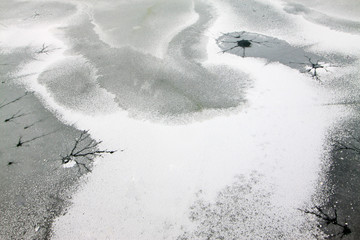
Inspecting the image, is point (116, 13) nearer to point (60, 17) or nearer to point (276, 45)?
point (60, 17)

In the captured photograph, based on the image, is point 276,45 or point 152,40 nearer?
point 276,45

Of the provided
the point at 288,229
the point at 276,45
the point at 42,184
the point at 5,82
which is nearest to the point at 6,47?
the point at 5,82

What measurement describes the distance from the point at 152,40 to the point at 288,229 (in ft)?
9.54

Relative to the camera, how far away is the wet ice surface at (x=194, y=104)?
2045 millimetres

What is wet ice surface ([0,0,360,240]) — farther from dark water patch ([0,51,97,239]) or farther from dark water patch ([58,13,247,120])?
dark water patch ([0,51,97,239])

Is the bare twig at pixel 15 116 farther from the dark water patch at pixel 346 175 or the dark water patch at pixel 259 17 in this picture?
the dark water patch at pixel 259 17

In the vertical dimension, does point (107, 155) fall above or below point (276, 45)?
below

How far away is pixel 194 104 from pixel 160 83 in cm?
53

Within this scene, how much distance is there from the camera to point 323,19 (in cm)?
400

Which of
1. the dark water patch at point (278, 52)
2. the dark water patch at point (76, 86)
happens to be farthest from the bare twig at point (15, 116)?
the dark water patch at point (278, 52)

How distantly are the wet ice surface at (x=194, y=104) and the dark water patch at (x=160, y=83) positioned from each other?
0.05 ft

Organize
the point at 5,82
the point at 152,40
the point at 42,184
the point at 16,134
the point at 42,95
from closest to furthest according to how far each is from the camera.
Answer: the point at 42,184, the point at 16,134, the point at 42,95, the point at 5,82, the point at 152,40

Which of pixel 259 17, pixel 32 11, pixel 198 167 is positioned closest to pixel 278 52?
pixel 259 17

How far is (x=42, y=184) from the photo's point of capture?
89.5 inches
